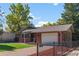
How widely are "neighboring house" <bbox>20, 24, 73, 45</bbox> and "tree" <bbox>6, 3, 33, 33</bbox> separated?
27 cm

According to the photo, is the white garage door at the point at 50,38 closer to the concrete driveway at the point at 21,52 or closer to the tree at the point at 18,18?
the concrete driveway at the point at 21,52

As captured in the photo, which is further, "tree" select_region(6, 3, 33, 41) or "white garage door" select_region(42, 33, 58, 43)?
"white garage door" select_region(42, 33, 58, 43)

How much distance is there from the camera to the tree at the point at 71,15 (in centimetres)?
1105

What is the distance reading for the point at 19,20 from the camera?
11.0 meters

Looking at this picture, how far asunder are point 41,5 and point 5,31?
123 cm

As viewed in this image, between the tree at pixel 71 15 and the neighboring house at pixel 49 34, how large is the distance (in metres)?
0.14

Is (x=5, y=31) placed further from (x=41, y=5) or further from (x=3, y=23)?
(x=41, y=5)

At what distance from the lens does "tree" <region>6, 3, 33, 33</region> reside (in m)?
11.0

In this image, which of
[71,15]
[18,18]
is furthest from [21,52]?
[71,15]

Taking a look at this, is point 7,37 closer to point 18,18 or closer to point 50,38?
point 18,18

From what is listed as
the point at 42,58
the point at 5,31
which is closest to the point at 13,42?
the point at 5,31

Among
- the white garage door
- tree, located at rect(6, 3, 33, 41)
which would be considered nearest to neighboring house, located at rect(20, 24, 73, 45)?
the white garage door

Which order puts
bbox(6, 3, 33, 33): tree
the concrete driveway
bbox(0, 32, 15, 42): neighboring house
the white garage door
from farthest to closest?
1. the white garage door
2. bbox(0, 32, 15, 42): neighboring house
3. bbox(6, 3, 33, 33): tree
4. the concrete driveway

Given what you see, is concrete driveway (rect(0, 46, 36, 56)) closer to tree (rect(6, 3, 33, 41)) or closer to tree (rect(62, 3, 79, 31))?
tree (rect(6, 3, 33, 41))
